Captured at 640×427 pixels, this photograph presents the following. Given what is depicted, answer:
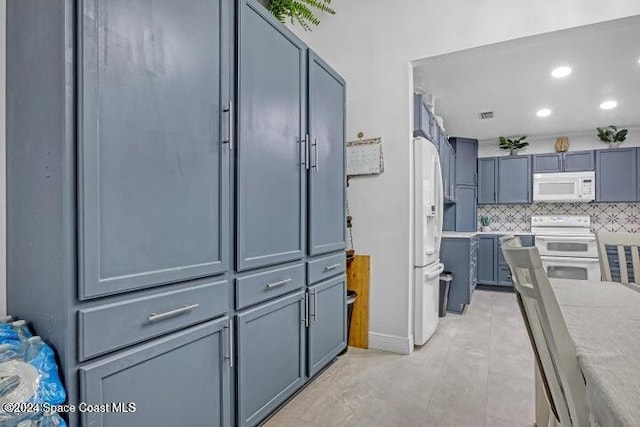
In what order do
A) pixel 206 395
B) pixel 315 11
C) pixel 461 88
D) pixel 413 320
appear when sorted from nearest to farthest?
pixel 206 395 → pixel 413 320 → pixel 315 11 → pixel 461 88

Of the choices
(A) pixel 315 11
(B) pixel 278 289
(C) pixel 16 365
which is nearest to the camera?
(C) pixel 16 365

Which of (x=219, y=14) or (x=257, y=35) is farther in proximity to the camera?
(x=257, y=35)

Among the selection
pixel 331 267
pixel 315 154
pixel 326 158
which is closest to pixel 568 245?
pixel 331 267

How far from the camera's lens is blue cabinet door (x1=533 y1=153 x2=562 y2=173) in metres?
5.33

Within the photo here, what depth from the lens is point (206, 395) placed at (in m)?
1.38

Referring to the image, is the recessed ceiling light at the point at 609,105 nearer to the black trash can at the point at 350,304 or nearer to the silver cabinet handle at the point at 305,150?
the black trash can at the point at 350,304

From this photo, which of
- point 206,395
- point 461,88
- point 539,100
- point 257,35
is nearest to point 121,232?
point 206,395

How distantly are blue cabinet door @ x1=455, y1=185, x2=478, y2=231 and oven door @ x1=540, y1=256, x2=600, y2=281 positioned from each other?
110 centimetres

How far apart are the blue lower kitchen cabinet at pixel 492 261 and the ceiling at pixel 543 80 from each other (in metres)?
1.70

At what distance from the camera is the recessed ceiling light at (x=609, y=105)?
4.09 m

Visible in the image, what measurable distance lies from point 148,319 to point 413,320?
2170 mm

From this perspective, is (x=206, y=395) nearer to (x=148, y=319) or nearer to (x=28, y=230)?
(x=148, y=319)

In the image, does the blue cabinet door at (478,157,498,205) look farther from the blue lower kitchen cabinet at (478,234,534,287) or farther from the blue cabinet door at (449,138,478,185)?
the blue lower kitchen cabinet at (478,234,534,287)

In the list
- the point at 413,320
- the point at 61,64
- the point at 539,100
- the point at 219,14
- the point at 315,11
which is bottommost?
the point at 413,320
